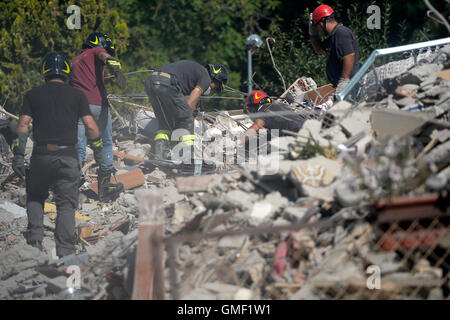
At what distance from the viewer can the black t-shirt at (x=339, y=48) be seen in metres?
5.64

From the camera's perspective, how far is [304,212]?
3.55m

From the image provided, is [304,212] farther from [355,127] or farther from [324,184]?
[355,127]

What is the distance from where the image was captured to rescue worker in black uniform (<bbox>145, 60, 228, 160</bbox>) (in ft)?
19.6

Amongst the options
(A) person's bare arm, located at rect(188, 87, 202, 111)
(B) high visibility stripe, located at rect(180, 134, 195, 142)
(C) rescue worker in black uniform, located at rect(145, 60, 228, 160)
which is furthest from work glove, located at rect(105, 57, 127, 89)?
(B) high visibility stripe, located at rect(180, 134, 195, 142)

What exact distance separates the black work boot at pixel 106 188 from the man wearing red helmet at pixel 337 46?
2906 mm

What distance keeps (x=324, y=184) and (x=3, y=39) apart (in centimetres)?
722

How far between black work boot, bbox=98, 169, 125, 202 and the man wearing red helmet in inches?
114

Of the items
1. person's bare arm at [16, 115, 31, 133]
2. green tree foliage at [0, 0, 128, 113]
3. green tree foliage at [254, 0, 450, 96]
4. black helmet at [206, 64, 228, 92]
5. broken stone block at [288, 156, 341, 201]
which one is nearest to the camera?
broken stone block at [288, 156, 341, 201]

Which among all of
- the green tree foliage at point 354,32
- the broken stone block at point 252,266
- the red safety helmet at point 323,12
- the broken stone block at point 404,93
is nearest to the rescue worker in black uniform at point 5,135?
the green tree foliage at point 354,32

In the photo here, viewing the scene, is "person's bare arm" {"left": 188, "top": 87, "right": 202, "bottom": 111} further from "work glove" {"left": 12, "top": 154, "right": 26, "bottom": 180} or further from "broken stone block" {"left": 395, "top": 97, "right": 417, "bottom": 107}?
"broken stone block" {"left": 395, "top": 97, "right": 417, "bottom": 107}

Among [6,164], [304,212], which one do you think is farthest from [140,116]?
[304,212]

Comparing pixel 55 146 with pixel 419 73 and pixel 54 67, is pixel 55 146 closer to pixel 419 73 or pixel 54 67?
pixel 54 67

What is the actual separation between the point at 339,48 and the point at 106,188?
323 centimetres

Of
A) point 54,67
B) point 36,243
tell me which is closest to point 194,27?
point 54,67
